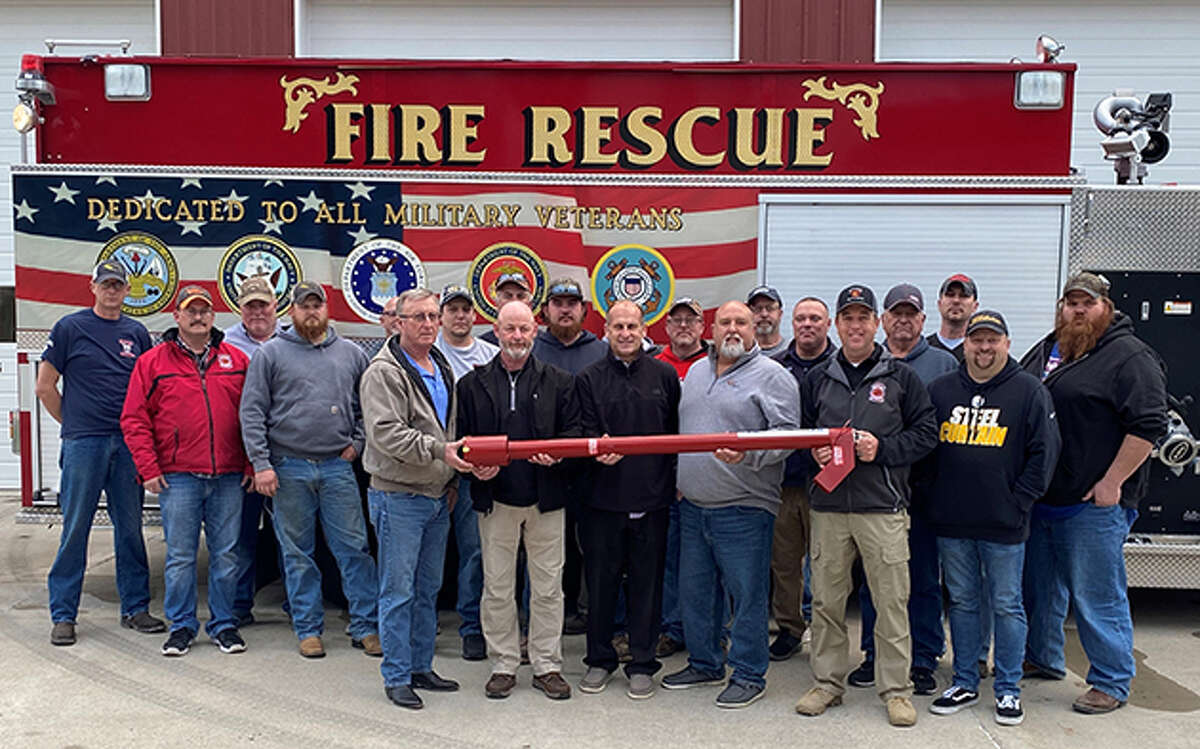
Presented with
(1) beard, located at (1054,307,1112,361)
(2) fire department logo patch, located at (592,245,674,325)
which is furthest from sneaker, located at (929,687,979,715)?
(2) fire department logo patch, located at (592,245,674,325)

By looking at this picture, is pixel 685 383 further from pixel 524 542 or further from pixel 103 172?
pixel 103 172

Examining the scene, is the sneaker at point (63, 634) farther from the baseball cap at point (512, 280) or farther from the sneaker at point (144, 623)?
the baseball cap at point (512, 280)

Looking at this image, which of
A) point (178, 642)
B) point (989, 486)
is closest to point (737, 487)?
point (989, 486)

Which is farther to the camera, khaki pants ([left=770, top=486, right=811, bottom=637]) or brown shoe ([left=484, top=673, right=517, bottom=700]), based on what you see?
khaki pants ([left=770, top=486, right=811, bottom=637])

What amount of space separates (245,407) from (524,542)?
170 cm

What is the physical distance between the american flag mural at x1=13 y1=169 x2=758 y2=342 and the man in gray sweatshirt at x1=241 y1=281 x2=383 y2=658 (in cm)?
89

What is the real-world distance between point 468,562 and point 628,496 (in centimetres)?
121

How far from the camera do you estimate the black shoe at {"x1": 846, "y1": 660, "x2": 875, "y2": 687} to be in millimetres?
5160

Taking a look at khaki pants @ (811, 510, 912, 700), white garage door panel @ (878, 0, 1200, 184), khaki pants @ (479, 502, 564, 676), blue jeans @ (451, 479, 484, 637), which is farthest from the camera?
white garage door panel @ (878, 0, 1200, 184)

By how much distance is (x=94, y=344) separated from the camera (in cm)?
561

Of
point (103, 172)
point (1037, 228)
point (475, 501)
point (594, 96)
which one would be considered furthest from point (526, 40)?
point (475, 501)

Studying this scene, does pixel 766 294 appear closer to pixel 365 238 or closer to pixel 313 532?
pixel 365 238

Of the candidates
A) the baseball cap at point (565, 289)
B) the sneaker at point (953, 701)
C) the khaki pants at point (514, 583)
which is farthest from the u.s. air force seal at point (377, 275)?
the sneaker at point (953, 701)

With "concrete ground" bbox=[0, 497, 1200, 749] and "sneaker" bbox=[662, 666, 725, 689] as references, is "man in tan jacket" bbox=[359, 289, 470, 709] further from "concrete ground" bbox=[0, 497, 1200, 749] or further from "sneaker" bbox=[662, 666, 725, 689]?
"sneaker" bbox=[662, 666, 725, 689]
